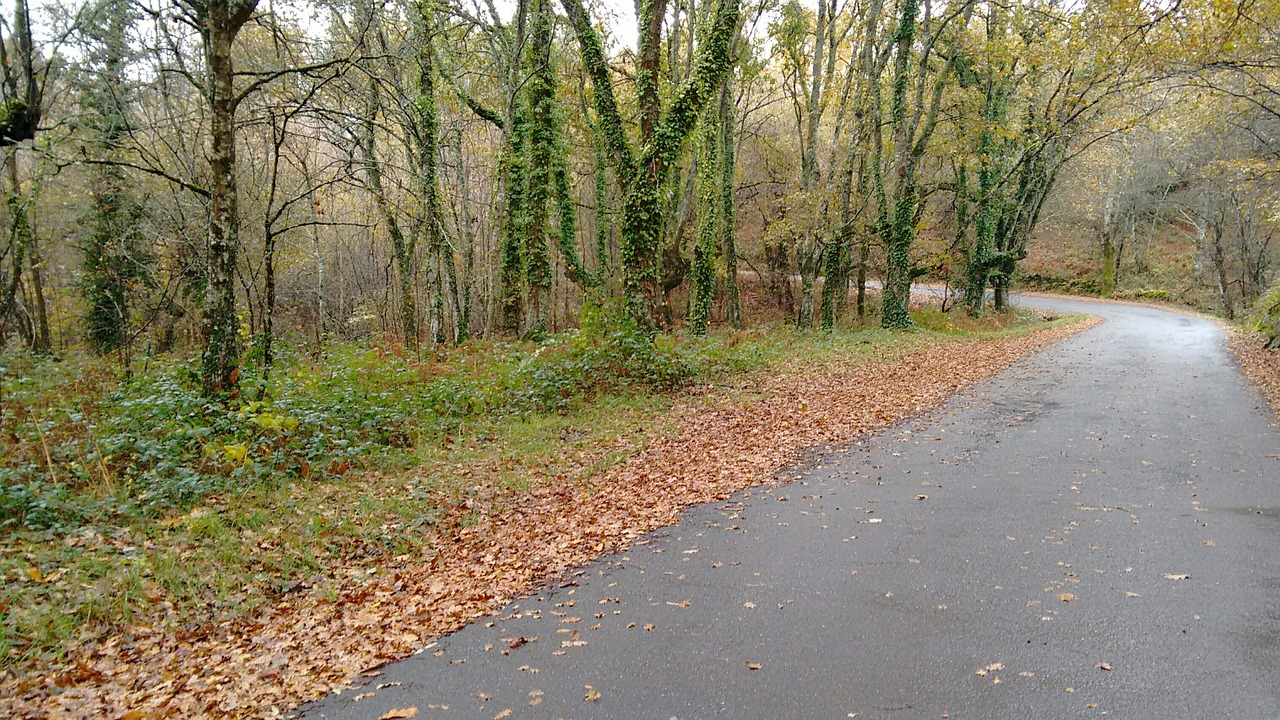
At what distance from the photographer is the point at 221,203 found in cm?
763

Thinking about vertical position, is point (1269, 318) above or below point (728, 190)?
below

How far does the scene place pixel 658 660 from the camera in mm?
3986

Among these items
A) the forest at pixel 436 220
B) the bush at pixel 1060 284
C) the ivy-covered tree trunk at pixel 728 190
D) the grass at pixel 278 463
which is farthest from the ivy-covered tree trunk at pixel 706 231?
the bush at pixel 1060 284

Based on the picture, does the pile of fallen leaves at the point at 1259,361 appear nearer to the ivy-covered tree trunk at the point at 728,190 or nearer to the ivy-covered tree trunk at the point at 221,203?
the ivy-covered tree trunk at the point at 728,190

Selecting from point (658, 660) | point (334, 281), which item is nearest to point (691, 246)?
point (334, 281)

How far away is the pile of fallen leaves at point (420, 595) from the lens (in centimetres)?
372

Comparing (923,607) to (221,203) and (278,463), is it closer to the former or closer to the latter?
(278,463)

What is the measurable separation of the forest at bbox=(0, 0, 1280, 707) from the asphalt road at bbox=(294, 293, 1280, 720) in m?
2.14

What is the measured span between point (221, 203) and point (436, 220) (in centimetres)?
280

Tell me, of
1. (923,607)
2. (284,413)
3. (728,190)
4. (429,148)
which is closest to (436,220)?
(429,148)

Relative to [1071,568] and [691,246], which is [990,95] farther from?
[1071,568]

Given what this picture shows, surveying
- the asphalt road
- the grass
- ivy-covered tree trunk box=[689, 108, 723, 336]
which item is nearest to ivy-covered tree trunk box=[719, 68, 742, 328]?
ivy-covered tree trunk box=[689, 108, 723, 336]

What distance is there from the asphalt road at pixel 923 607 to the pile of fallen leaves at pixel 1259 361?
4319 mm

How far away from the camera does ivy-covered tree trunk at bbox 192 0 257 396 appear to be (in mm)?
7523
